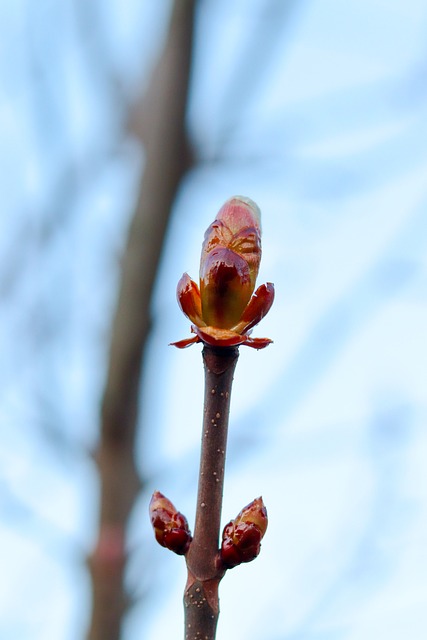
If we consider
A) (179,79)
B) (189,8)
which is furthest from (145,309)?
(189,8)

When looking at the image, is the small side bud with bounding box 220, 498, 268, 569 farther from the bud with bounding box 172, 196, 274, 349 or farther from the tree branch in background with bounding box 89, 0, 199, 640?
the tree branch in background with bounding box 89, 0, 199, 640

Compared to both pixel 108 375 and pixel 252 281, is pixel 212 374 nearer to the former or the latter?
pixel 252 281

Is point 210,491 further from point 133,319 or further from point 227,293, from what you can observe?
point 133,319

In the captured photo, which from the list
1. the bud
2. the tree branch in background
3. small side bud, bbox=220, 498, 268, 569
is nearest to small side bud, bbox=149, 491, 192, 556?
small side bud, bbox=220, 498, 268, 569

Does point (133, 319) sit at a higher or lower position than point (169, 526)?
higher

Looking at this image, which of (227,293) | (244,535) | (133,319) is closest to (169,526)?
(244,535)
